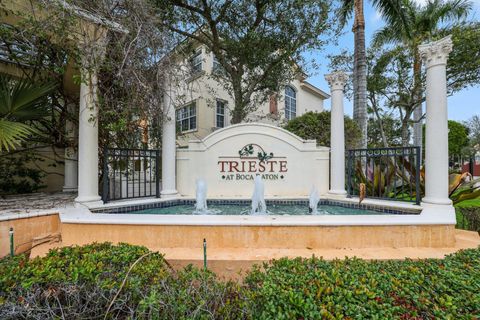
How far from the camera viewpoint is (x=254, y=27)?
27.3ft

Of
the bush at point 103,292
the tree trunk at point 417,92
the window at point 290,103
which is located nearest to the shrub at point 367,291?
the bush at point 103,292

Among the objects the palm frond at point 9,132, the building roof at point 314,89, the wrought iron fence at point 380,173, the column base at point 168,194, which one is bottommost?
the column base at point 168,194

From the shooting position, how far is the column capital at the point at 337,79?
677cm

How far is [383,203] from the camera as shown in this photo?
5461 millimetres

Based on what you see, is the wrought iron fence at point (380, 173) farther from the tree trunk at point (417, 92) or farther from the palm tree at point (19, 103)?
the palm tree at point (19, 103)

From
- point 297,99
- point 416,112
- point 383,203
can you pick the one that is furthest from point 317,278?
point 297,99

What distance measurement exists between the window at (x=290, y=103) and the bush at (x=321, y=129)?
321 inches

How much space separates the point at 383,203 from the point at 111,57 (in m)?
7.06

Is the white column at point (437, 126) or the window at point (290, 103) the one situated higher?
the window at point (290, 103)

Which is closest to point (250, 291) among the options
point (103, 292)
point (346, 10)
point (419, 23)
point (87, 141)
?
point (103, 292)

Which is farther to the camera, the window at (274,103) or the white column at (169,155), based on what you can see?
the window at (274,103)

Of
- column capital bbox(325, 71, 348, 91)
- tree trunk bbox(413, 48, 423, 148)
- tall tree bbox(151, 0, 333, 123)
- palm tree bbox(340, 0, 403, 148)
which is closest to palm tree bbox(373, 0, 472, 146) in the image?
tree trunk bbox(413, 48, 423, 148)

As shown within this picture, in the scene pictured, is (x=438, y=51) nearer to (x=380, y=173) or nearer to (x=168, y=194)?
(x=380, y=173)

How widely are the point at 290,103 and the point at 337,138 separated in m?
12.7
